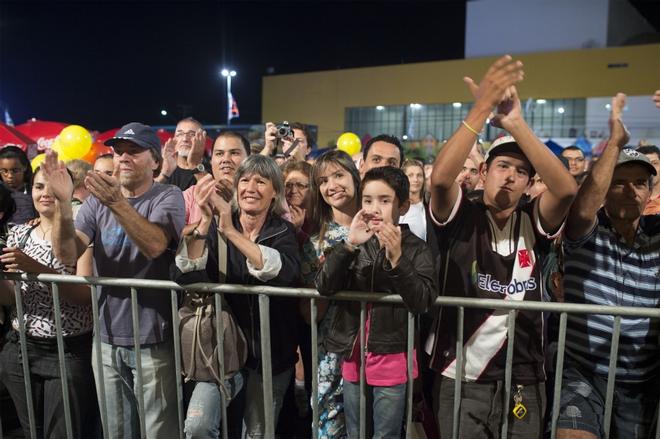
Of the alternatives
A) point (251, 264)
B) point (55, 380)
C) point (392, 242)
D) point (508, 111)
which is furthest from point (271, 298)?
point (508, 111)

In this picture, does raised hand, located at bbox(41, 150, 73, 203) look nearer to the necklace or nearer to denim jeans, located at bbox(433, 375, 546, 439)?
the necklace

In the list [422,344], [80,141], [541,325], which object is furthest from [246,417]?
[80,141]

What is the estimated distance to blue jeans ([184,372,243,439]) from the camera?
112 inches

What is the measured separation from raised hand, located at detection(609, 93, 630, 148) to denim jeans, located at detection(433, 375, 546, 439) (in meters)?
1.34

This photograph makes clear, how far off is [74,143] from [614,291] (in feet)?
25.8

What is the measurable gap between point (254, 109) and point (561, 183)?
5244 centimetres

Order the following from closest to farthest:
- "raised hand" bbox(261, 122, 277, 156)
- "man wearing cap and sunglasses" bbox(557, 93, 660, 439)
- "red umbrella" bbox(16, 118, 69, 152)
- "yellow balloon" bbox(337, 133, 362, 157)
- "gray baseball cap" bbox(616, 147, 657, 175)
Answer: "man wearing cap and sunglasses" bbox(557, 93, 660, 439)
"gray baseball cap" bbox(616, 147, 657, 175)
"raised hand" bbox(261, 122, 277, 156)
"red umbrella" bbox(16, 118, 69, 152)
"yellow balloon" bbox(337, 133, 362, 157)

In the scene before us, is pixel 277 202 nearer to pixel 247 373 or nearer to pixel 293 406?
pixel 247 373

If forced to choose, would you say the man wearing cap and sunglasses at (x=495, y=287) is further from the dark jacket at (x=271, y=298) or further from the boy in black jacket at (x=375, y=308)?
the dark jacket at (x=271, y=298)

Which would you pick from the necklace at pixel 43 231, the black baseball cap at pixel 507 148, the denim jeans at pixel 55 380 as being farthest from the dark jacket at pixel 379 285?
the necklace at pixel 43 231

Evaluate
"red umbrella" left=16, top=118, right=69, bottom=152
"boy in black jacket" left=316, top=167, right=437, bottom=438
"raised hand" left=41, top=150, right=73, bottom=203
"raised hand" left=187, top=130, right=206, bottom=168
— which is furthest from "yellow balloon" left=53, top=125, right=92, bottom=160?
"boy in black jacket" left=316, top=167, right=437, bottom=438

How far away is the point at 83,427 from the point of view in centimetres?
340

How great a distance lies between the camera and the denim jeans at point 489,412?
2727 mm

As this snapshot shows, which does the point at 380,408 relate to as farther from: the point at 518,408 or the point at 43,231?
the point at 43,231
